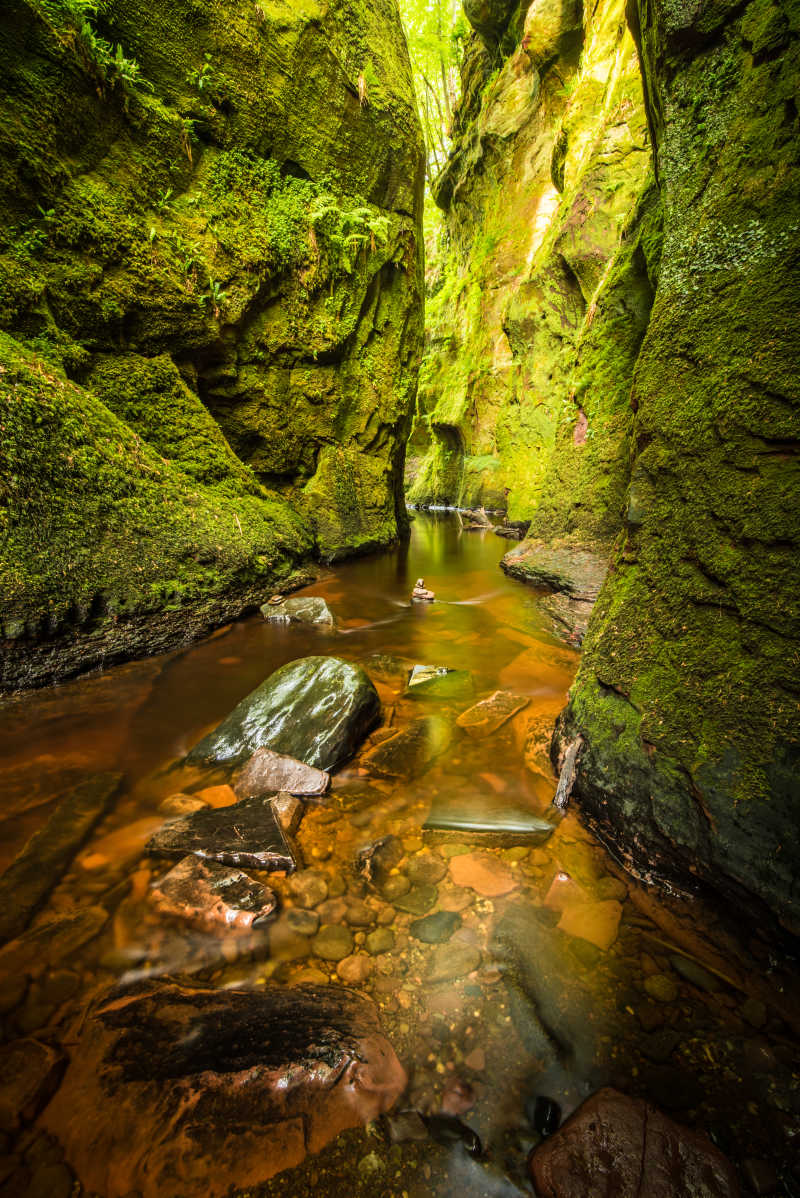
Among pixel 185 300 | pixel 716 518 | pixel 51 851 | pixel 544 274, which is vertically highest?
pixel 544 274

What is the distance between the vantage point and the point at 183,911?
174 cm

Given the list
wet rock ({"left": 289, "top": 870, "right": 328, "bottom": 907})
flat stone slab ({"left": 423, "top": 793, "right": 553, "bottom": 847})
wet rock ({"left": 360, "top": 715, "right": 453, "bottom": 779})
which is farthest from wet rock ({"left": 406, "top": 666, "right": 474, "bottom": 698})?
wet rock ({"left": 289, "top": 870, "right": 328, "bottom": 907})

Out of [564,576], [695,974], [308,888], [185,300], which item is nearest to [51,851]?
[308,888]

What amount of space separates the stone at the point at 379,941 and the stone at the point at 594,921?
0.64m

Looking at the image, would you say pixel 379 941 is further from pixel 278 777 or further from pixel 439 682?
pixel 439 682

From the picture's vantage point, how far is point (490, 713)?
128 inches

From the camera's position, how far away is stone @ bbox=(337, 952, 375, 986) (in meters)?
1.53

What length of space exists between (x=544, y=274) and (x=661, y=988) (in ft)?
50.6

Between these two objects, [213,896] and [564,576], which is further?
[564,576]

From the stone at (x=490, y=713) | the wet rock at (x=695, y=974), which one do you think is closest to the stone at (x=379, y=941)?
the wet rock at (x=695, y=974)

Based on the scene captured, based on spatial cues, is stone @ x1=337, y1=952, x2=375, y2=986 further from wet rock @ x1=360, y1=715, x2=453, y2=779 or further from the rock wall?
the rock wall

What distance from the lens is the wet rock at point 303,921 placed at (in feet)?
5.58

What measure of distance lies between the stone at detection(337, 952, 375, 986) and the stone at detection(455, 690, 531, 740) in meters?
1.57

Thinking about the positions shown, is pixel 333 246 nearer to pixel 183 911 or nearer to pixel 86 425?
pixel 86 425
